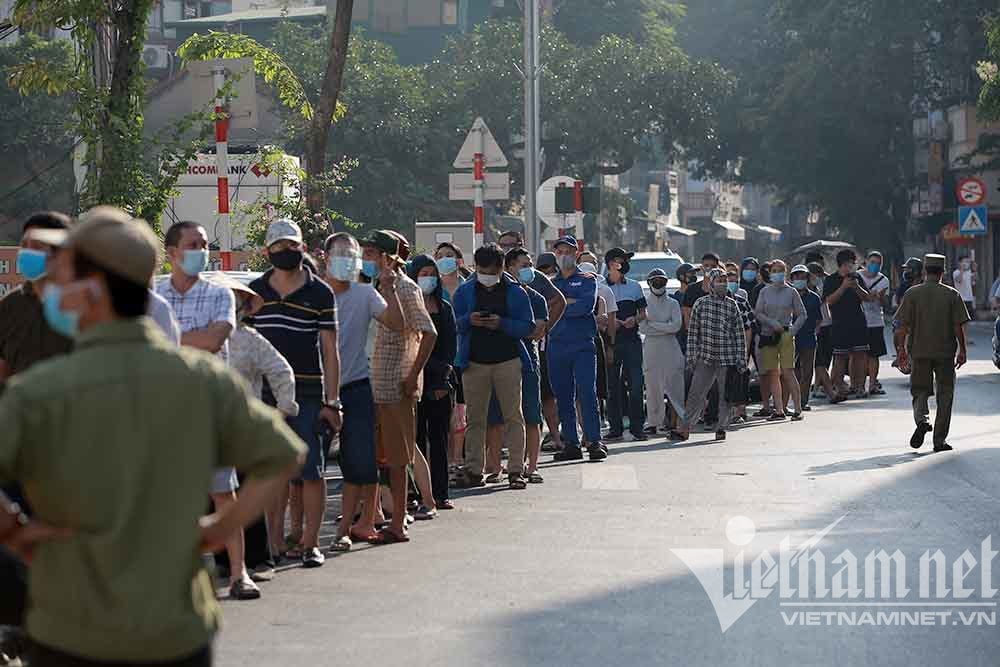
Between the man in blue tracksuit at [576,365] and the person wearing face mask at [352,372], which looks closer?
the person wearing face mask at [352,372]

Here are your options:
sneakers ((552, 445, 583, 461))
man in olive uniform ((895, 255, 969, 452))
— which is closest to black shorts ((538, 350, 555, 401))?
sneakers ((552, 445, 583, 461))

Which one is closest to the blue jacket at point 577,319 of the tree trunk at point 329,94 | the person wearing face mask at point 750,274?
the tree trunk at point 329,94

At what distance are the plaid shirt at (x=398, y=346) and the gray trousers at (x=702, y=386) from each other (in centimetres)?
797

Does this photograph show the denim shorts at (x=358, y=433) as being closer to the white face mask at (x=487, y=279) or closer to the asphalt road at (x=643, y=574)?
the asphalt road at (x=643, y=574)

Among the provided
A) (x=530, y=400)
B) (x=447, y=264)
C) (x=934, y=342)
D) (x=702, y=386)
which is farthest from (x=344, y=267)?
(x=702, y=386)

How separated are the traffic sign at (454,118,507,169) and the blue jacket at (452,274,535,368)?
1077 cm

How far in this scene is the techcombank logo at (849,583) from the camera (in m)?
8.74

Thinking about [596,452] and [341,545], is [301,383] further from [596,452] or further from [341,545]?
[596,452]

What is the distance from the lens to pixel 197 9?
7769 cm

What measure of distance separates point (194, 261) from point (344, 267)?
2192mm

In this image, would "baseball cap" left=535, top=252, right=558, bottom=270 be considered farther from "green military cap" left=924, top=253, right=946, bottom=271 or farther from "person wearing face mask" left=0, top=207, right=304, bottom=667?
"person wearing face mask" left=0, top=207, right=304, bottom=667

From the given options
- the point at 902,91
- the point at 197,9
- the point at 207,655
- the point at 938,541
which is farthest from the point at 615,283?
the point at 197,9

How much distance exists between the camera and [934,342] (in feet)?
55.5

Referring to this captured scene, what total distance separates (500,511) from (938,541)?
3162 mm
